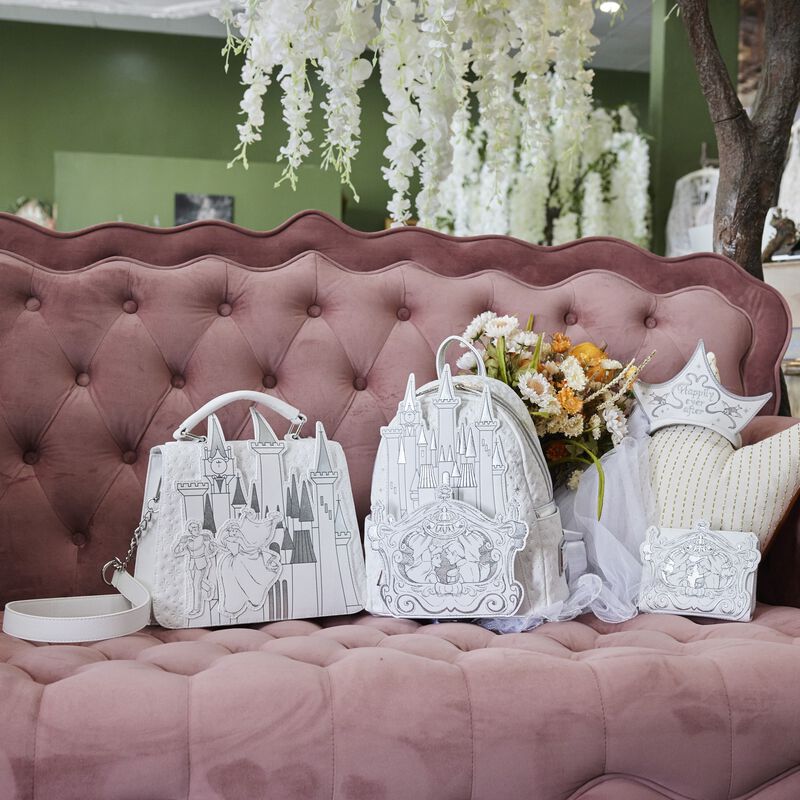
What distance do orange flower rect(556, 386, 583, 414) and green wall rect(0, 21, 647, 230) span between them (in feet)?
14.6

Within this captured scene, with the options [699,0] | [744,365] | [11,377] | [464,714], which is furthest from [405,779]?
[699,0]

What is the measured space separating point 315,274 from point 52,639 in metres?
0.82

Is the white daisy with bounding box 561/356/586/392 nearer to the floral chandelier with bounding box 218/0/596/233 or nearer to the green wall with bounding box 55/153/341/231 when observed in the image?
the floral chandelier with bounding box 218/0/596/233

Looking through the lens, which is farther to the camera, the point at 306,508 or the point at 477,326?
the point at 477,326

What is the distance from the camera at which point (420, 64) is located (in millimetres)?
1578

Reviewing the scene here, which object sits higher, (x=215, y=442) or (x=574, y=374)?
(x=574, y=374)

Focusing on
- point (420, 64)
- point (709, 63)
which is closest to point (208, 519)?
point (420, 64)

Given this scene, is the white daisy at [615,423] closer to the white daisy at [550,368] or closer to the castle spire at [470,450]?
the white daisy at [550,368]

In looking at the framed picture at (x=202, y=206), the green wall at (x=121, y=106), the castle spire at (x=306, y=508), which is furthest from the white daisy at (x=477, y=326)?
the green wall at (x=121, y=106)

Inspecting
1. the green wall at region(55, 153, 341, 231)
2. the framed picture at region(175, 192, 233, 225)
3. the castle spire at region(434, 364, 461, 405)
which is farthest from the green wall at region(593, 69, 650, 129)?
the castle spire at region(434, 364, 461, 405)

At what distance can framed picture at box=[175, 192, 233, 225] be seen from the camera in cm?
505

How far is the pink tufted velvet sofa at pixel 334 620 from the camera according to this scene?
824 mm

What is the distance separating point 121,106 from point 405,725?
19.4 ft

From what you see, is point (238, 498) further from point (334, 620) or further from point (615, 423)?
point (615, 423)
